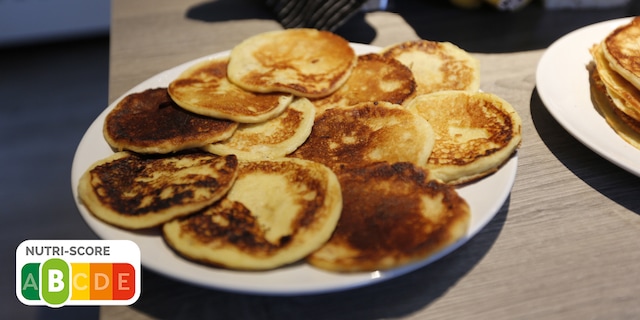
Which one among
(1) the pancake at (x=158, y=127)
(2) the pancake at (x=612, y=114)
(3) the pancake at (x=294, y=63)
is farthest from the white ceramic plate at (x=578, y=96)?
(1) the pancake at (x=158, y=127)

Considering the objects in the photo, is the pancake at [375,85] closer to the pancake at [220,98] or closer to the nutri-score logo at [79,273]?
the pancake at [220,98]

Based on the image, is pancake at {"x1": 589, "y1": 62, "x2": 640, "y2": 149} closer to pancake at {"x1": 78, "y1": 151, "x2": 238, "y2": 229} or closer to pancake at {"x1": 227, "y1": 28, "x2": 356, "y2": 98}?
pancake at {"x1": 227, "y1": 28, "x2": 356, "y2": 98}

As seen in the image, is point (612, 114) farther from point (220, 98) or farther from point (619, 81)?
point (220, 98)

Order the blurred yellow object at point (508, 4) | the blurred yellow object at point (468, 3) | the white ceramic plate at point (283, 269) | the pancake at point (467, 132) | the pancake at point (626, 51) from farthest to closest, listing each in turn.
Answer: the blurred yellow object at point (468, 3), the blurred yellow object at point (508, 4), the pancake at point (626, 51), the pancake at point (467, 132), the white ceramic plate at point (283, 269)

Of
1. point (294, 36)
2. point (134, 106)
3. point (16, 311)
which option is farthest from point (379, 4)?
point (16, 311)

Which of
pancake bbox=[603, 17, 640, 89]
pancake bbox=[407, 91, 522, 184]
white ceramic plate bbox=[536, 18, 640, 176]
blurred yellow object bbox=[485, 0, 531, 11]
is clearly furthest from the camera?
blurred yellow object bbox=[485, 0, 531, 11]

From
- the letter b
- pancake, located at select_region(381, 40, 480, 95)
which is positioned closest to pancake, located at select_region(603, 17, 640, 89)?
pancake, located at select_region(381, 40, 480, 95)

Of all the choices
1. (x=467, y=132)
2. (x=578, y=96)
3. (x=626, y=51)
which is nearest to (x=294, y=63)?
(x=467, y=132)
